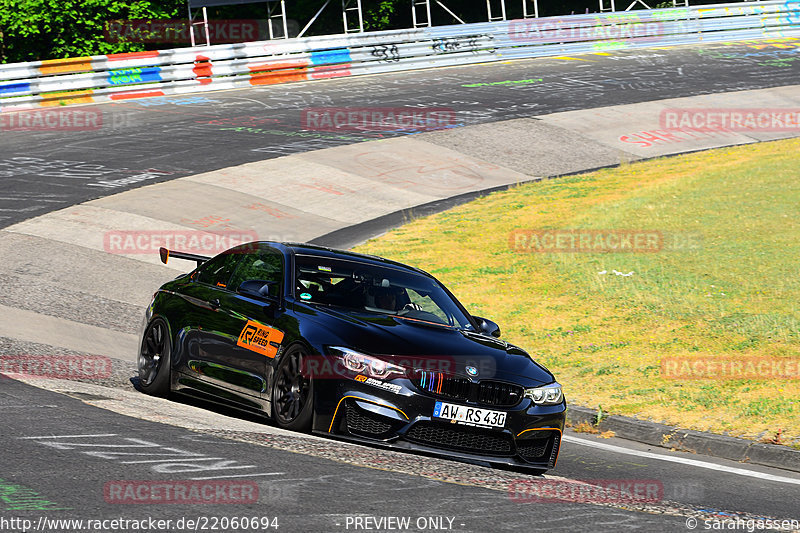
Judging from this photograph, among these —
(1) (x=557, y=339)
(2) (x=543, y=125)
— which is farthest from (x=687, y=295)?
(2) (x=543, y=125)

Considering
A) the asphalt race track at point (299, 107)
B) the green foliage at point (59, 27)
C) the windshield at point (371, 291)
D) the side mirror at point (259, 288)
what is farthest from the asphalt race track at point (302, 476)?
the green foliage at point (59, 27)

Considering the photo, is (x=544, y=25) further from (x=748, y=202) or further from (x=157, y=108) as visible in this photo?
(x=748, y=202)

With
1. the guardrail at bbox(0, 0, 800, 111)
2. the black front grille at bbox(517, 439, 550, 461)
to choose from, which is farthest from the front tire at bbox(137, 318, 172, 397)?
the guardrail at bbox(0, 0, 800, 111)

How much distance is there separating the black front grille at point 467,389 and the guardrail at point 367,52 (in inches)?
889

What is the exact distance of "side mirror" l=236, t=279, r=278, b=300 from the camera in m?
8.69

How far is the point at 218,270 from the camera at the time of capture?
381 inches

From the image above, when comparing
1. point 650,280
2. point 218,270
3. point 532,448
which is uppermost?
point 218,270

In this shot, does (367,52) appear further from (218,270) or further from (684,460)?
(684,460)

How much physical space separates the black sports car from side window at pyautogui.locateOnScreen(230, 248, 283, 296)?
0.5 inches

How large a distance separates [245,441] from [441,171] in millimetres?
17338

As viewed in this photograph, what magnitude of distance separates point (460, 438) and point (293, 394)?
132 centimetres

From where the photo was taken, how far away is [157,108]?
95.3 feet

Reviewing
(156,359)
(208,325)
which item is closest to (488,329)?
(208,325)

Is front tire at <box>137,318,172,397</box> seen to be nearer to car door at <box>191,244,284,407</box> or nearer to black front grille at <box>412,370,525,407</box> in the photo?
car door at <box>191,244,284,407</box>
